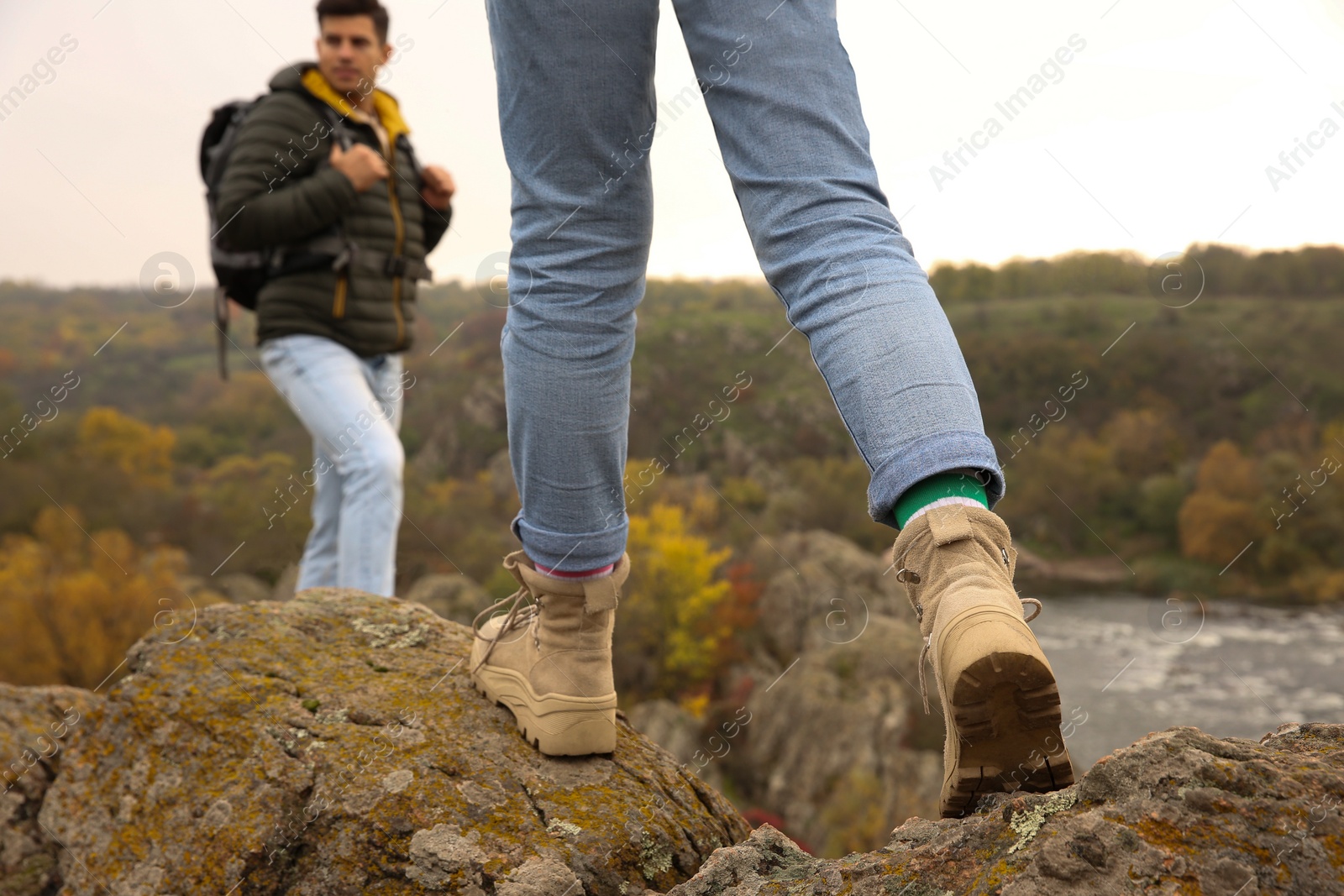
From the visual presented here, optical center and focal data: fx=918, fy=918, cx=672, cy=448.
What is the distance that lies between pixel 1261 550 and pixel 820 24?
5998cm

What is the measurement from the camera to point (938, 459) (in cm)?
113

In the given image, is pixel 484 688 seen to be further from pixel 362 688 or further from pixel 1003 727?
pixel 1003 727

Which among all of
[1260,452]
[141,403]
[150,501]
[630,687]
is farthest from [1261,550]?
[141,403]

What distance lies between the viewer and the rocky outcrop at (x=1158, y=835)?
102 centimetres

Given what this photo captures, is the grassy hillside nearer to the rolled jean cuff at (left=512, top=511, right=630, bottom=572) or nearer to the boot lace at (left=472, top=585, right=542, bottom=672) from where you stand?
the boot lace at (left=472, top=585, right=542, bottom=672)

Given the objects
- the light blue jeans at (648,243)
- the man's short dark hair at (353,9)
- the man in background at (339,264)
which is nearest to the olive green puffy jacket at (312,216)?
the man in background at (339,264)

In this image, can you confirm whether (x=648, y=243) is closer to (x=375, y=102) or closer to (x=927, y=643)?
(x=927, y=643)

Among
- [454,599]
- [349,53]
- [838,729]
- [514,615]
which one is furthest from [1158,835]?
[838,729]

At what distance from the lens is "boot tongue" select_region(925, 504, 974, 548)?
1.16 metres

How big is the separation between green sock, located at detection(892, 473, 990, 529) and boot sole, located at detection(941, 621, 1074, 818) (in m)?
0.17

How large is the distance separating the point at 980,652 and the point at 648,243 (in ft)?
2.97

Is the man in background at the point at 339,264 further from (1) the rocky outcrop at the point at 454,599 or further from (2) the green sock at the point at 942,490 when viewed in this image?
(1) the rocky outcrop at the point at 454,599

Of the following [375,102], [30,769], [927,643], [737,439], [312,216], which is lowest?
[30,769]

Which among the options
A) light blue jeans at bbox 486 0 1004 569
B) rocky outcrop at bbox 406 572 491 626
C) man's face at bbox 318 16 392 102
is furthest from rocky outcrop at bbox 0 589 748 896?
rocky outcrop at bbox 406 572 491 626
